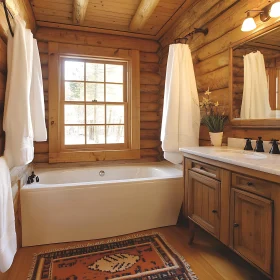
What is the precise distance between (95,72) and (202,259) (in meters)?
2.63

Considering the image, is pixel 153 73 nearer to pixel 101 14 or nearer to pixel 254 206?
pixel 101 14

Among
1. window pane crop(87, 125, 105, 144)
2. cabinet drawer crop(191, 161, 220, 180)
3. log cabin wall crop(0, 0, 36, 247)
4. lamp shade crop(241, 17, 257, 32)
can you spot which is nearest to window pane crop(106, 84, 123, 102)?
window pane crop(87, 125, 105, 144)

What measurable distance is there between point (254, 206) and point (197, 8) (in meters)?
2.13

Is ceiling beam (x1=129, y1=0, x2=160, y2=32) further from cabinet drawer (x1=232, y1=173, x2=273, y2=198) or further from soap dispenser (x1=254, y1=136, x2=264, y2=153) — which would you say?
cabinet drawer (x1=232, y1=173, x2=273, y2=198)

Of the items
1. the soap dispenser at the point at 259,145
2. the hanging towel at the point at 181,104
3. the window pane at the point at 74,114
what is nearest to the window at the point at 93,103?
the window pane at the point at 74,114

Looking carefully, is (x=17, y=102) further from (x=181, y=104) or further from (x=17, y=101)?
(x=181, y=104)

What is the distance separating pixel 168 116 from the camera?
7.79 feet

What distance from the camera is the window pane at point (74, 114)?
307 cm

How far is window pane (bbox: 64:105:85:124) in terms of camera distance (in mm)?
3074

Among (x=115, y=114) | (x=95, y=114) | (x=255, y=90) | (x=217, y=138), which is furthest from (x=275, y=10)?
(x=95, y=114)

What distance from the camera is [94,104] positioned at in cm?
317

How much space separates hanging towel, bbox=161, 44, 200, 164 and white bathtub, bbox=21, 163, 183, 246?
0.42m

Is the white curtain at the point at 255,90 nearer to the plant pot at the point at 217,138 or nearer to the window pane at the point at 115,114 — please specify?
the plant pot at the point at 217,138

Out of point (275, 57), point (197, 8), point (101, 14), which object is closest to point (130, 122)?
point (101, 14)
